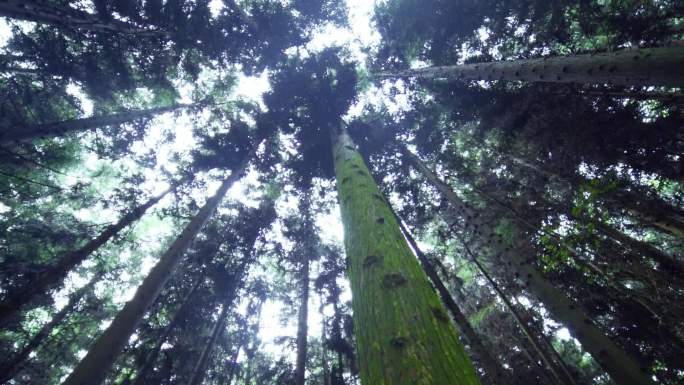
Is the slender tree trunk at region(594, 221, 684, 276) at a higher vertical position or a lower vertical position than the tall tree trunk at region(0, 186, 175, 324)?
lower

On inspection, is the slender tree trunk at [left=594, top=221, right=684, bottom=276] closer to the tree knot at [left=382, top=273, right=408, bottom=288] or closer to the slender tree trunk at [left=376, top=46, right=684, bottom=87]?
the slender tree trunk at [left=376, top=46, right=684, bottom=87]

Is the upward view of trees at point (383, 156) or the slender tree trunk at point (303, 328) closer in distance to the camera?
Result: the upward view of trees at point (383, 156)

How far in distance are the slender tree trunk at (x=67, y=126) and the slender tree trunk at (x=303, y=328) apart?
10817 millimetres

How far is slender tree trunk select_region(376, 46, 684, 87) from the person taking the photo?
433cm

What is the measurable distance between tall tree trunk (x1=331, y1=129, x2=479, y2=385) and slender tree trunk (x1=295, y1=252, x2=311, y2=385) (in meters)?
12.8

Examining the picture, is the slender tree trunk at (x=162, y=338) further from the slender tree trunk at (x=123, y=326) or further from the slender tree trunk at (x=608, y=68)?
the slender tree trunk at (x=608, y=68)

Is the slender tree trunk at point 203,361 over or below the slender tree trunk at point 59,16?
below

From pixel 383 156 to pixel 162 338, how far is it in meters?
13.2

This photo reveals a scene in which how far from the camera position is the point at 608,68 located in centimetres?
521

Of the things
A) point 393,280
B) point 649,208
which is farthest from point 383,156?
point 393,280

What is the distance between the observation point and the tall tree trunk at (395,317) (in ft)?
4.56

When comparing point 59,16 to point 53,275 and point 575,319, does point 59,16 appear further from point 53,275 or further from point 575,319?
point 575,319

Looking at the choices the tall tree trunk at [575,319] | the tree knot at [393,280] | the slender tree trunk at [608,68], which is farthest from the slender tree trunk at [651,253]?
the tree knot at [393,280]

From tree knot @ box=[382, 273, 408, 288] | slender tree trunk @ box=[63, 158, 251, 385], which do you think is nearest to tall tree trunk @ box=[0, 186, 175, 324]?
slender tree trunk @ box=[63, 158, 251, 385]
